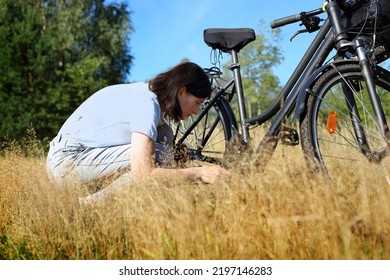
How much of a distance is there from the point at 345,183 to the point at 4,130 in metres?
18.1

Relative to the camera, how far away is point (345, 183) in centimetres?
275

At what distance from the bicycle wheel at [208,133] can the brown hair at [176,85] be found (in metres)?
0.83

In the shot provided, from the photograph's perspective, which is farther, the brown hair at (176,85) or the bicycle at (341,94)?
the brown hair at (176,85)

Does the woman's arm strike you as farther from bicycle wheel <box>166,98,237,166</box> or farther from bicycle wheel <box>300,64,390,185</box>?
bicycle wheel <box>166,98,237,166</box>

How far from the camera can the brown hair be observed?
3172 millimetres

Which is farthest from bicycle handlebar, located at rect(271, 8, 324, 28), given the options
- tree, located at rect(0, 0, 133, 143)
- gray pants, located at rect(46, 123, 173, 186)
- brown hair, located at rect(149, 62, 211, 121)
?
tree, located at rect(0, 0, 133, 143)

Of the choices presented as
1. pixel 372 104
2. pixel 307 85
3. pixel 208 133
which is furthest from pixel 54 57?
pixel 372 104

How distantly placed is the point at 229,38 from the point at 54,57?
2099cm

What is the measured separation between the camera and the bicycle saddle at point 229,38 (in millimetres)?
3922

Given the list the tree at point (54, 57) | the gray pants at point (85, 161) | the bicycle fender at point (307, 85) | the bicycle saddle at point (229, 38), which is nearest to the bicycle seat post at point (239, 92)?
the bicycle saddle at point (229, 38)

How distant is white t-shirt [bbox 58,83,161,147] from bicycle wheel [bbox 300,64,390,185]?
911 millimetres

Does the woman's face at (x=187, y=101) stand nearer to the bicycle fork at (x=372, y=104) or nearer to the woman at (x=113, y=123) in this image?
the woman at (x=113, y=123)
